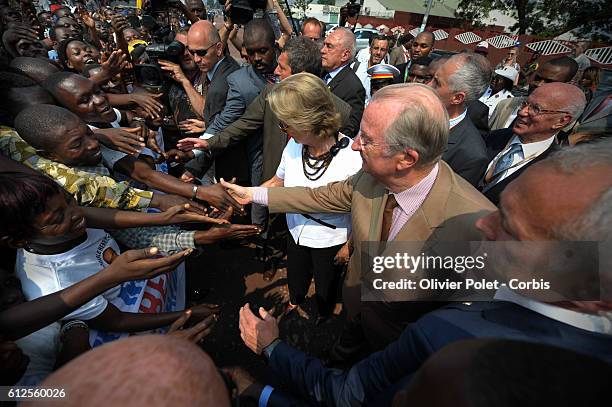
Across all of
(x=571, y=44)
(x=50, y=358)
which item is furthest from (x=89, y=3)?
(x=571, y=44)

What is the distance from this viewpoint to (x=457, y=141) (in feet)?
8.30

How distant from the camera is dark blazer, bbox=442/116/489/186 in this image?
2.46 m

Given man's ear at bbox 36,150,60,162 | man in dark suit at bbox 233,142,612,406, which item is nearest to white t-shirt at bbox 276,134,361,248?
man in dark suit at bbox 233,142,612,406

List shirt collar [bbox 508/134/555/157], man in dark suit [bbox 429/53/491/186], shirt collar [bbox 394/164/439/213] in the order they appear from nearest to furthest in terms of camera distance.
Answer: shirt collar [bbox 394/164/439/213]
man in dark suit [bbox 429/53/491/186]
shirt collar [bbox 508/134/555/157]

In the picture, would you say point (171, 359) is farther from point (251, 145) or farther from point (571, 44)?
point (571, 44)

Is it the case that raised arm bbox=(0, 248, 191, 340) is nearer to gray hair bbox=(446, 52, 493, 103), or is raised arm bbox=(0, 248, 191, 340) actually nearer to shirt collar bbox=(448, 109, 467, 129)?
shirt collar bbox=(448, 109, 467, 129)

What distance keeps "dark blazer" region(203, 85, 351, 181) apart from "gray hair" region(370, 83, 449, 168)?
1637mm

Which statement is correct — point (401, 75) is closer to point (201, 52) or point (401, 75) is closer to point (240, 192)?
point (201, 52)

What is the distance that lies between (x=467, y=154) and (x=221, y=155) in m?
2.55

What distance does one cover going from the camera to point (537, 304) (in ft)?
2.69

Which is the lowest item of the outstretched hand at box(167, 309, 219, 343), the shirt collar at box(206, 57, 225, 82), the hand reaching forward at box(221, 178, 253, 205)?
the outstretched hand at box(167, 309, 219, 343)

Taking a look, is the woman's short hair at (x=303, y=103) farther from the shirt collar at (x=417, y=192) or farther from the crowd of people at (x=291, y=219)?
the shirt collar at (x=417, y=192)

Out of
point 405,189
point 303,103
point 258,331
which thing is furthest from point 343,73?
point 258,331

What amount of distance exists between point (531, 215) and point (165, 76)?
433 cm
